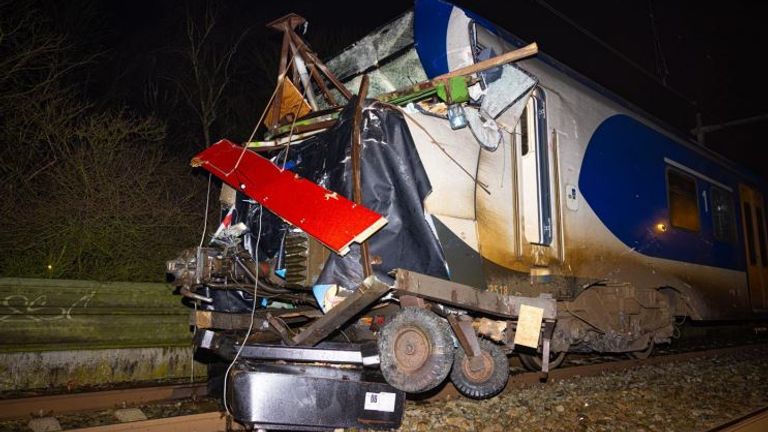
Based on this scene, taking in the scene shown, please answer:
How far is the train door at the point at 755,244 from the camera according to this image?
8484 mm

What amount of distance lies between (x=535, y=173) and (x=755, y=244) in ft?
22.8

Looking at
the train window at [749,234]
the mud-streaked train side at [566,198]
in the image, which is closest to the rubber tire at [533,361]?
the mud-streaked train side at [566,198]

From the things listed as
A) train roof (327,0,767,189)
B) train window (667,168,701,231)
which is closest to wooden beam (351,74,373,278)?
train roof (327,0,767,189)

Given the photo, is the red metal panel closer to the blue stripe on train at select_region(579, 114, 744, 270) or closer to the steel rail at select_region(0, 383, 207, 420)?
the steel rail at select_region(0, 383, 207, 420)

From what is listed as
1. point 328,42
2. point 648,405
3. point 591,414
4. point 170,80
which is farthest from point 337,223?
point 328,42

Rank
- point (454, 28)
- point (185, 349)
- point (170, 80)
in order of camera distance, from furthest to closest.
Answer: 1. point (170, 80)
2. point (185, 349)
3. point (454, 28)

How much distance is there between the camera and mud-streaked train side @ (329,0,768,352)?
375cm

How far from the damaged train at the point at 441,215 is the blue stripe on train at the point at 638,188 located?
0.03 meters

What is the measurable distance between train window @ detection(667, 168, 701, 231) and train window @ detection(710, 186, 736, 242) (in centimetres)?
72

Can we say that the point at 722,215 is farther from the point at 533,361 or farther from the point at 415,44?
the point at 415,44

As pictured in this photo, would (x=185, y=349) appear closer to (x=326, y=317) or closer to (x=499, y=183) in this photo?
(x=326, y=317)

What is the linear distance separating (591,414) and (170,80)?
13.5 metres

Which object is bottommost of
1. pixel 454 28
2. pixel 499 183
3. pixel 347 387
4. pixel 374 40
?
pixel 347 387

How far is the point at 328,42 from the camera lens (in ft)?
52.7
